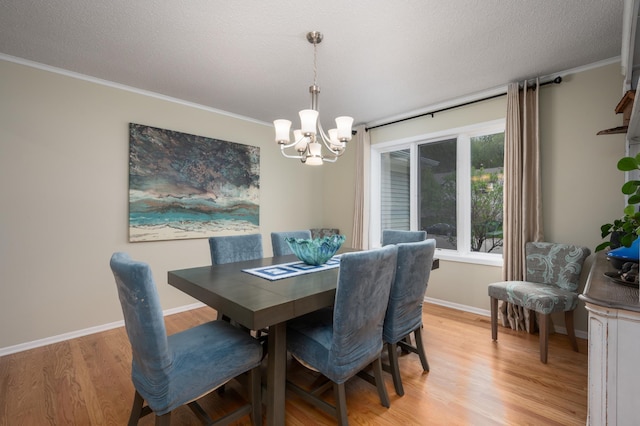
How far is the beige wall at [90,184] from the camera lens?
251cm

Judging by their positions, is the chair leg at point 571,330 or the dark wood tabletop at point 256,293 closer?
the dark wood tabletop at point 256,293

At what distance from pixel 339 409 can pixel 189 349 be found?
32.8 inches

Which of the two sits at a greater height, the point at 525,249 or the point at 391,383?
the point at 525,249

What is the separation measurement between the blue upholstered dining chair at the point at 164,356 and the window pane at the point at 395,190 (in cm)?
311

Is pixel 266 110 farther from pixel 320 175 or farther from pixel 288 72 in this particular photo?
pixel 320 175

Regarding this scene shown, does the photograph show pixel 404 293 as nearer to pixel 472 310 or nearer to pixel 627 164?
pixel 627 164

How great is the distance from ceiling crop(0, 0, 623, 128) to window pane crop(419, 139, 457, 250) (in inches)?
31.7

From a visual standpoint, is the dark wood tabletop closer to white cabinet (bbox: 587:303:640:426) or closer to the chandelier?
the chandelier

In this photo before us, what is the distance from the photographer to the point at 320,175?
16.5ft

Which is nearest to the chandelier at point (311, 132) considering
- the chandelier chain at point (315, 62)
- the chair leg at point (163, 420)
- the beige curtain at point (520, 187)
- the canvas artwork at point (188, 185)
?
the chandelier chain at point (315, 62)

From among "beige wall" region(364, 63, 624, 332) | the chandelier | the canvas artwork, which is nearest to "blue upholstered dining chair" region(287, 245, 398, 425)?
the chandelier

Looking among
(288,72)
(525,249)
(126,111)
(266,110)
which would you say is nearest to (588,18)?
(525,249)

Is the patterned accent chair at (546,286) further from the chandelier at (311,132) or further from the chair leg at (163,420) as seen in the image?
the chair leg at (163,420)

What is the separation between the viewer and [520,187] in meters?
2.92
